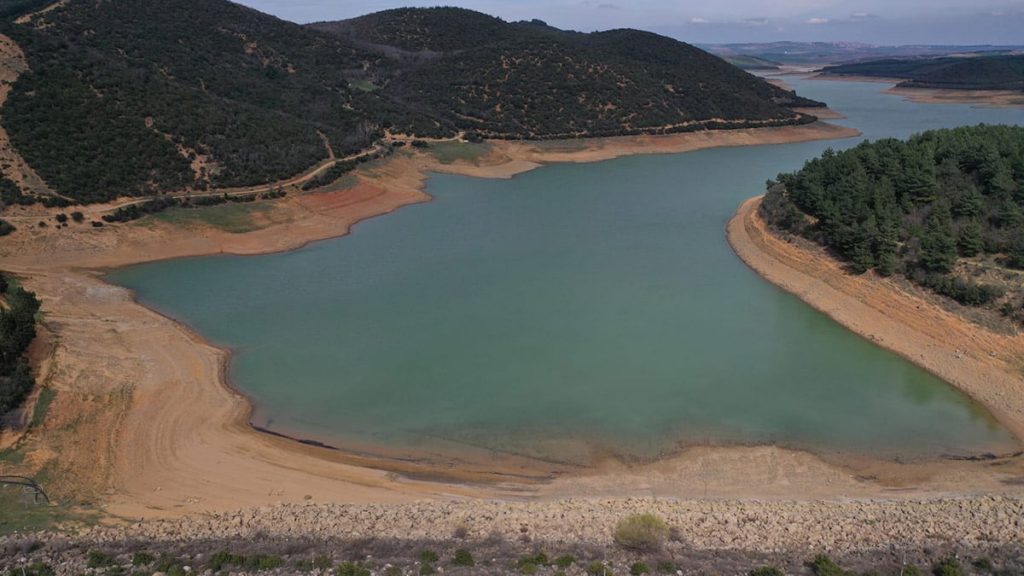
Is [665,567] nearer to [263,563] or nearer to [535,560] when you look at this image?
[535,560]

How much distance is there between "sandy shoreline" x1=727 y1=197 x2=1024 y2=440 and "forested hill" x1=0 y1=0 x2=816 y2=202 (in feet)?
80.0

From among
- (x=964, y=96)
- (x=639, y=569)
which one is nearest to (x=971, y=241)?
(x=639, y=569)

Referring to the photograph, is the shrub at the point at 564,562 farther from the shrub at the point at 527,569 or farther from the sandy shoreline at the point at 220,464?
the sandy shoreline at the point at 220,464

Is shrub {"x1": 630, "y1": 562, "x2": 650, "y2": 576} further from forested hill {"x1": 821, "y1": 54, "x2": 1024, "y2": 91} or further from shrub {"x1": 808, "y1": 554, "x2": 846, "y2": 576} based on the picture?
forested hill {"x1": 821, "y1": 54, "x2": 1024, "y2": 91}

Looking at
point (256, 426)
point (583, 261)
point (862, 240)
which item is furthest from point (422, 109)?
point (256, 426)

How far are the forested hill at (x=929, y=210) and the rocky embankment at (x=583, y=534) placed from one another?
10.2 m

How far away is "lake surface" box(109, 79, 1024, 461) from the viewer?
47.9 ft

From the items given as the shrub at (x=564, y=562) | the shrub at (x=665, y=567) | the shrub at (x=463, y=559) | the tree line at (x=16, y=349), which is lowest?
the shrub at (x=665, y=567)

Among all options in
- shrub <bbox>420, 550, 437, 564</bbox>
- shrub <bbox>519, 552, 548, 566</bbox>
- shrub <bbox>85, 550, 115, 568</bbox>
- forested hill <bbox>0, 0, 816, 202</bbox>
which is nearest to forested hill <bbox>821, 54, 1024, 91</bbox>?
forested hill <bbox>0, 0, 816, 202</bbox>

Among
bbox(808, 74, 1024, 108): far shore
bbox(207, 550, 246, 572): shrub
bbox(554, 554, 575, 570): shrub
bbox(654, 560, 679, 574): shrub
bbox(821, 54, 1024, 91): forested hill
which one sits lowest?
bbox(654, 560, 679, 574): shrub

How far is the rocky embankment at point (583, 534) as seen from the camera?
10125mm

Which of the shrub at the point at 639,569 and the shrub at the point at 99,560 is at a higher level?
the shrub at the point at 99,560

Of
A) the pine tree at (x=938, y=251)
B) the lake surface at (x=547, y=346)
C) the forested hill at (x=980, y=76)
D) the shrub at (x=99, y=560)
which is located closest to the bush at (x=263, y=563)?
the shrub at (x=99, y=560)

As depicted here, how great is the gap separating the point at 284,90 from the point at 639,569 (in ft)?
145
